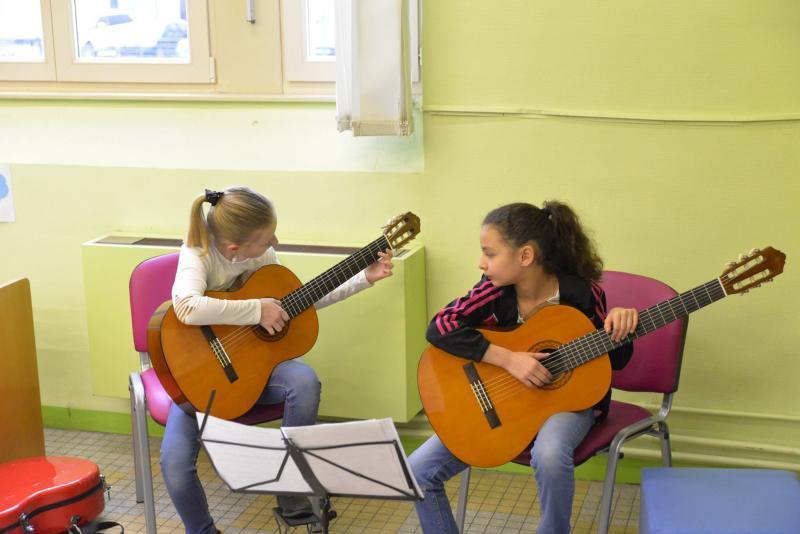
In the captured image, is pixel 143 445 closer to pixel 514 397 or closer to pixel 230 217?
pixel 230 217

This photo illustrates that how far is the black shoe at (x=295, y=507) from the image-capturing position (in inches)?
104

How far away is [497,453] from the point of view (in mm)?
2305

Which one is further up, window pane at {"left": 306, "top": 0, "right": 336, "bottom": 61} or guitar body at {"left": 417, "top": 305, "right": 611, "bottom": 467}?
window pane at {"left": 306, "top": 0, "right": 336, "bottom": 61}

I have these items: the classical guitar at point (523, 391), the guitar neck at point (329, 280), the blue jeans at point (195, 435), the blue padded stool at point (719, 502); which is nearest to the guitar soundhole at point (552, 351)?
the classical guitar at point (523, 391)

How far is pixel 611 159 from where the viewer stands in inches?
114

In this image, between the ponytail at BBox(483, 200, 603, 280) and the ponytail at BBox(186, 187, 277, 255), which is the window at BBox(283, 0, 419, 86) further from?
the ponytail at BBox(483, 200, 603, 280)

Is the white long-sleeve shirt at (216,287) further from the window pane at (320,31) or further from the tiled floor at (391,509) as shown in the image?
the window pane at (320,31)

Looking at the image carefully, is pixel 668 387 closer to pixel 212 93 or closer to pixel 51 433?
pixel 212 93

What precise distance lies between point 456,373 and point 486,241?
12.9 inches

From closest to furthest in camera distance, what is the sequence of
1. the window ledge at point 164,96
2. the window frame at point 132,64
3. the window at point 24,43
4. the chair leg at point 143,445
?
1. the chair leg at point 143,445
2. the window ledge at point 164,96
3. the window frame at point 132,64
4. the window at point 24,43

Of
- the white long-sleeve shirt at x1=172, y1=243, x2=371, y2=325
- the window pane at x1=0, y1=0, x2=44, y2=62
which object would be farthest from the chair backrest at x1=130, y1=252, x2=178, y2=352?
the window pane at x1=0, y1=0, x2=44, y2=62

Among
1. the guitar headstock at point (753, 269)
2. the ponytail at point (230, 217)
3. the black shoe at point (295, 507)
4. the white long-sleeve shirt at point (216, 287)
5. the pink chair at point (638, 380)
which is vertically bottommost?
the black shoe at point (295, 507)

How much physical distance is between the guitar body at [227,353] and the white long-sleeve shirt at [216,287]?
5cm

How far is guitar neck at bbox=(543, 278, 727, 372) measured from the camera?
2213mm
